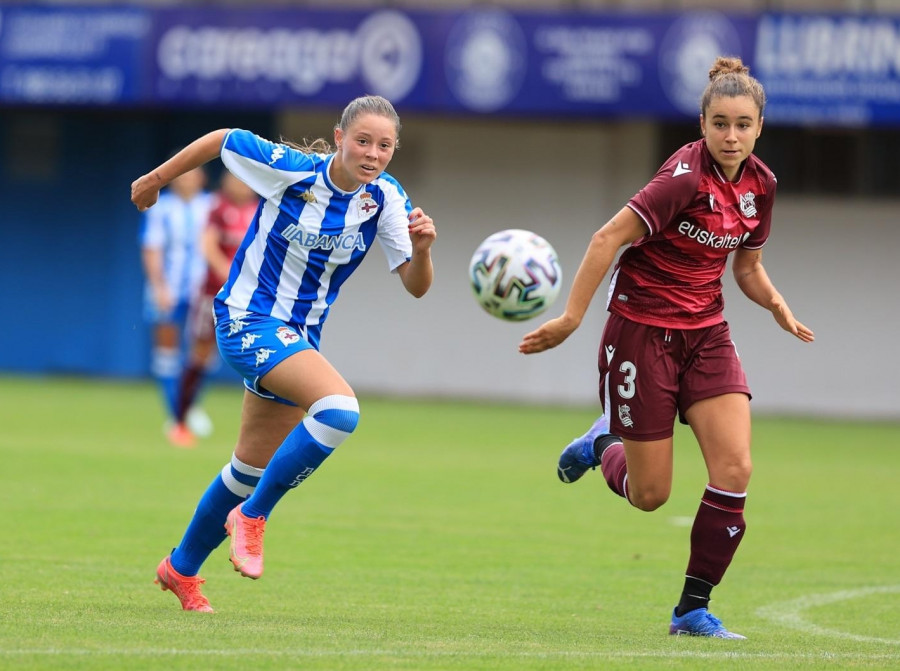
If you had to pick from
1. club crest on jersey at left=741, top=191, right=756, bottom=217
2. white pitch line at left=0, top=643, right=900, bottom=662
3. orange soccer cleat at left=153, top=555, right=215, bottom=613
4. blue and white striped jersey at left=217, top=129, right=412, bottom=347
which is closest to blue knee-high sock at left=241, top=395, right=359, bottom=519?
blue and white striped jersey at left=217, top=129, right=412, bottom=347

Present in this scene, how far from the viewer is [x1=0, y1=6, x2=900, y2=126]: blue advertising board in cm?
1856

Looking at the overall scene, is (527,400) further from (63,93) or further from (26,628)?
(26,628)

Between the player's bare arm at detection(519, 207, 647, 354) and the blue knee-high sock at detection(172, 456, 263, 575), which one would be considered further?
the blue knee-high sock at detection(172, 456, 263, 575)

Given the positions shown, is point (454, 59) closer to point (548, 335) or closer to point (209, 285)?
point (209, 285)

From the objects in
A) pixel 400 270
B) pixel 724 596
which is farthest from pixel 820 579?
pixel 400 270

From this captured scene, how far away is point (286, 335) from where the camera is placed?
612 centimetres

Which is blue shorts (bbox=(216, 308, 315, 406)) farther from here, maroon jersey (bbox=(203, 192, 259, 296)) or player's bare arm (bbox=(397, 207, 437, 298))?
maroon jersey (bbox=(203, 192, 259, 296))

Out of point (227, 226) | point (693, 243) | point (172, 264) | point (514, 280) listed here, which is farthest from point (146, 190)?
point (172, 264)

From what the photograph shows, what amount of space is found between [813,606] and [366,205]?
283cm

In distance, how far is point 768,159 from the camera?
66.8 ft

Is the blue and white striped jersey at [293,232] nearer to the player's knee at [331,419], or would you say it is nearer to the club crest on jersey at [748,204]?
the player's knee at [331,419]

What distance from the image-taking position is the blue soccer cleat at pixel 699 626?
5930mm

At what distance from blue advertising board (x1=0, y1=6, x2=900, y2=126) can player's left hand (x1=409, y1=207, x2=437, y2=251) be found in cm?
1305

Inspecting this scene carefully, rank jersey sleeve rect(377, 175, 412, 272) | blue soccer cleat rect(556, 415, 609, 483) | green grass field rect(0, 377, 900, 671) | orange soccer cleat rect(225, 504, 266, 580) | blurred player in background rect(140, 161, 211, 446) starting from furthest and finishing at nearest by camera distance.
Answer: blurred player in background rect(140, 161, 211, 446)
blue soccer cleat rect(556, 415, 609, 483)
jersey sleeve rect(377, 175, 412, 272)
orange soccer cleat rect(225, 504, 266, 580)
green grass field rect(0, 377, 900, 671)
